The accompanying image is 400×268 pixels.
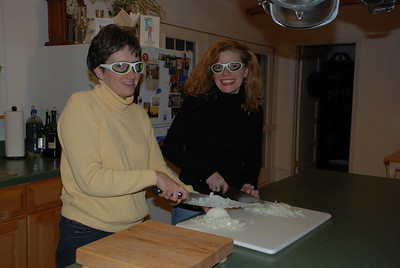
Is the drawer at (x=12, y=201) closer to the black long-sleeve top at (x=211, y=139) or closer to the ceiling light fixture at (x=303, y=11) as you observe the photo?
the black long-sleeve top at (x=211, y=139)

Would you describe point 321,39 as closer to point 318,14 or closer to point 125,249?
point 318,14

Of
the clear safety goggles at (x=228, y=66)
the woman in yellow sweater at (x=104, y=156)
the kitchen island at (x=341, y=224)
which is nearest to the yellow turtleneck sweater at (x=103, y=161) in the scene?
the woman in yellow sweater at (x=104, y=156)

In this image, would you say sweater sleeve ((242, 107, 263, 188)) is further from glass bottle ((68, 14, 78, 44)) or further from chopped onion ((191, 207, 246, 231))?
glass bottle ((68, 14, 78, 44))

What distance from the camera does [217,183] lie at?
5.93 feet

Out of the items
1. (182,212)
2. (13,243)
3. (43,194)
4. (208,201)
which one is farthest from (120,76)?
(13,243)

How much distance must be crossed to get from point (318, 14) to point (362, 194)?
103cm

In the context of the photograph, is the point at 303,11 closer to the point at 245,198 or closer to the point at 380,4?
the point at 380,4

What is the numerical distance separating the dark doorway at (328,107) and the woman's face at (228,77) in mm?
4423

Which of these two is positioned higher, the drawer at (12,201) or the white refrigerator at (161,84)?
the white refrigerator at (161,84)

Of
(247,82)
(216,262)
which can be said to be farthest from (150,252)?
(247,82)

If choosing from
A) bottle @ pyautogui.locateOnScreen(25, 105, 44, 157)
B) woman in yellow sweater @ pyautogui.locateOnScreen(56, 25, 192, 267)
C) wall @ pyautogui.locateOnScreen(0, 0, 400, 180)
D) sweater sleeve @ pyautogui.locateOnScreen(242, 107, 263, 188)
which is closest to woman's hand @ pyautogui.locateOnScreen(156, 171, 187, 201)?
woman in yellow sweater @ pyautogui.locateOnScreen(56, 25, 192, 267)

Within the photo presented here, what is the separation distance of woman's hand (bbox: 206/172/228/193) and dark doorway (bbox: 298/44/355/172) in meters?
4.60

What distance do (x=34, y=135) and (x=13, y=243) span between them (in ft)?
2.84

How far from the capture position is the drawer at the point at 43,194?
223 centimetres
